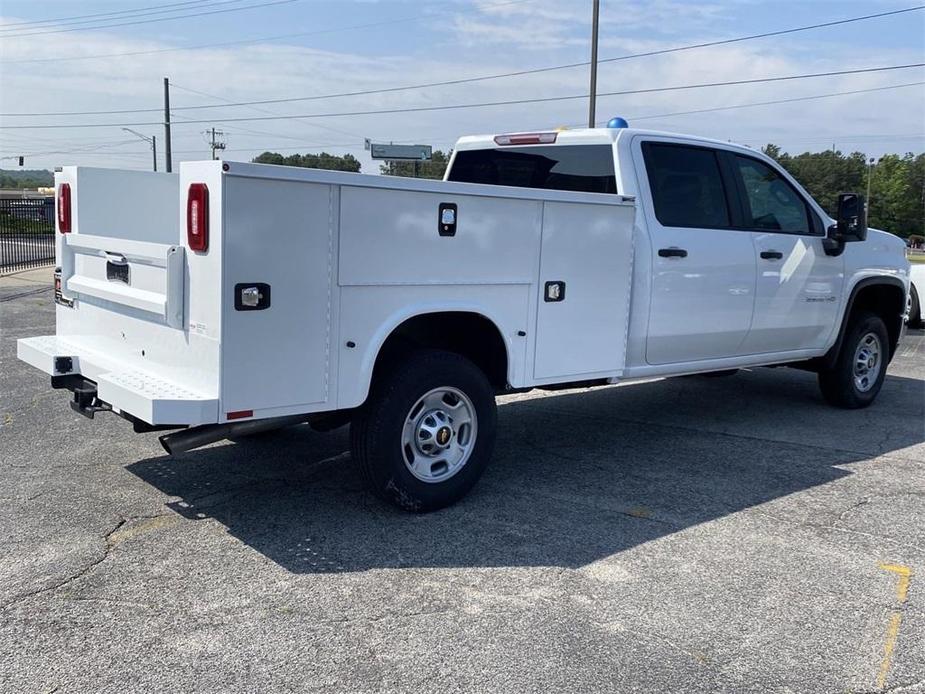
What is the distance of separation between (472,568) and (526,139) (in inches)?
140

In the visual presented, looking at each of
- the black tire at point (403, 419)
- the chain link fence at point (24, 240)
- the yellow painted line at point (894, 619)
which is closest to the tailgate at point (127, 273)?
the black tire at point (403, 419)

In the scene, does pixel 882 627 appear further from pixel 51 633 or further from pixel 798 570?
pixel 51 633

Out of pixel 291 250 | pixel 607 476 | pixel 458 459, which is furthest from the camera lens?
pixel 607 476

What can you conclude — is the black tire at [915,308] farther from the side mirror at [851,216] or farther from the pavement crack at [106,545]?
the pavement crack at [106,545]

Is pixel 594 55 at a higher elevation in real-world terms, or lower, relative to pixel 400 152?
higher

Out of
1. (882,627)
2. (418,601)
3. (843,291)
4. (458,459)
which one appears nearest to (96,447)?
(458,459)

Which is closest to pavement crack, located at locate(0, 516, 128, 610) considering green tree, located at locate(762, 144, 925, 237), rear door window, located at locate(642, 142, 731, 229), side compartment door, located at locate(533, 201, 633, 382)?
side compartment door, located at locate(533, 201, 633, 382)

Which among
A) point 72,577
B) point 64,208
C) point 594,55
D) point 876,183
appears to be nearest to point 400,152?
point 594,55

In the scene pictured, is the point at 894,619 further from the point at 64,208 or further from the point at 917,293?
the point at 917,293

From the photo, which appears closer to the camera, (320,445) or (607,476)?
(607,476)

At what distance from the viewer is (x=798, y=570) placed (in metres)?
4.35

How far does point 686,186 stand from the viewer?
6.25 m

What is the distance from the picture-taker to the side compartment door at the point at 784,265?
671cm

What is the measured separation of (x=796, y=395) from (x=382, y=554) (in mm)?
5850
